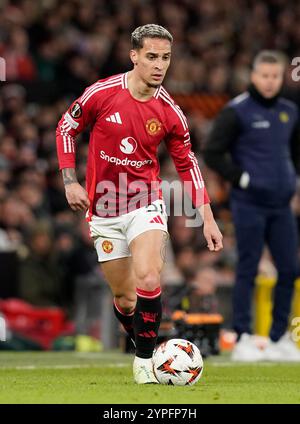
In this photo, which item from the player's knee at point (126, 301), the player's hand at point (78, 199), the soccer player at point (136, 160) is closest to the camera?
the player's hand at point (78, 199)

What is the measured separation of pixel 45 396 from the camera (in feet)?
20.9

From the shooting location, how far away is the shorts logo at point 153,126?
762 centimetres

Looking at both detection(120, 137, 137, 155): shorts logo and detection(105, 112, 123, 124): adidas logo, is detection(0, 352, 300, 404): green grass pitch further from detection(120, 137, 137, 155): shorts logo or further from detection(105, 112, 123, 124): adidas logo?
detection(105, 112, 123, 124): adidas logo

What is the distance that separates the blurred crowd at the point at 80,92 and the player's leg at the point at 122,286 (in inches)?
107

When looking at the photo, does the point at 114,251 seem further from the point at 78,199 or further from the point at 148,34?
the point at 148,34

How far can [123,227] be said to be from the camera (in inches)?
305

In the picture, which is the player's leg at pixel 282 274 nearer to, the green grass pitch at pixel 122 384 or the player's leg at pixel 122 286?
the green grass pitch at pixel 122 384

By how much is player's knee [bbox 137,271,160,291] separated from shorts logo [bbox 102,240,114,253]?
0.70 m

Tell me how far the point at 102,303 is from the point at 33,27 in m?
5.62

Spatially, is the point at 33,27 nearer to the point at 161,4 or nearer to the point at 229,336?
the point at 161,4

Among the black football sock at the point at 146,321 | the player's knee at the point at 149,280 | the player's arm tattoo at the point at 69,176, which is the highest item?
the player's arm tattoo at the point at 69,176

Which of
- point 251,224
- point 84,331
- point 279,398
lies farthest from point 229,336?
point 279,398

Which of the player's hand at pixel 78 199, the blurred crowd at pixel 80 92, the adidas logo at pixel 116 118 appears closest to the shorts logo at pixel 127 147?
the adidas logo at pixel 116 118
